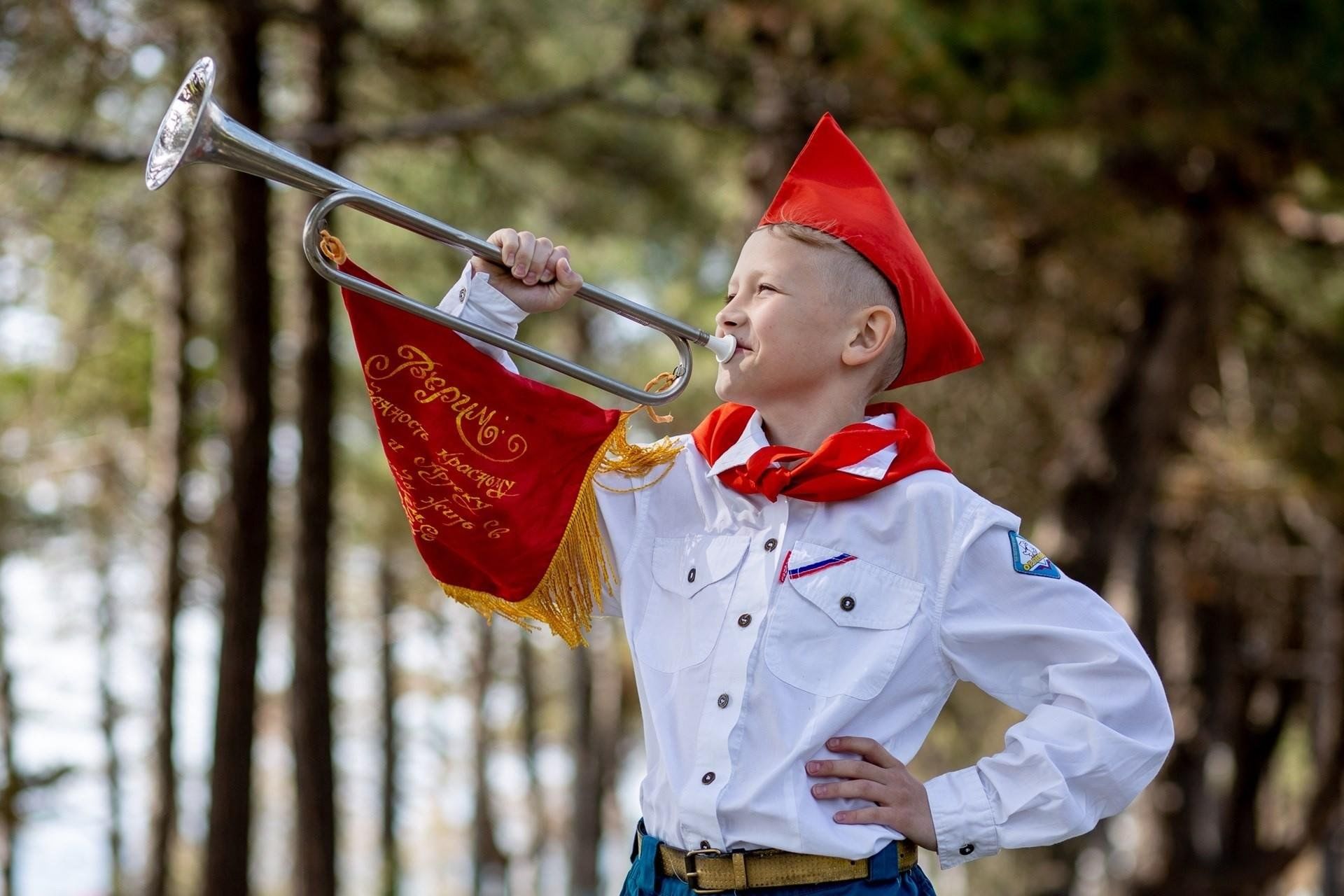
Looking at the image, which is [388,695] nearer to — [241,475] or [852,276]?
[241,475]

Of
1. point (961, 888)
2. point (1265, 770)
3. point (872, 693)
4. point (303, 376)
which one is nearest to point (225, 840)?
point (303, 376)

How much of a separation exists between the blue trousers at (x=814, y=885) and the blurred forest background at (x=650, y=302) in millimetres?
454

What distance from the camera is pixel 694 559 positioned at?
7.76 ft

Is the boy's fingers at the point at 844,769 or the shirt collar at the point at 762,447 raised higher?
the shirt collar at the point at 762,447

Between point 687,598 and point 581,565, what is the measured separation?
0.20 m

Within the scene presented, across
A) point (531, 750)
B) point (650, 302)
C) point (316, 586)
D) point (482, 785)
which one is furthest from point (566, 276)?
point (531, 750)

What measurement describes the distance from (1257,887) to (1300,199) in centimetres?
665

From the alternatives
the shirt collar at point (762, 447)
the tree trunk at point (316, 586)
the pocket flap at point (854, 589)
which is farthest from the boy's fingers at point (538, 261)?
the tree trunk at point (316, 586)

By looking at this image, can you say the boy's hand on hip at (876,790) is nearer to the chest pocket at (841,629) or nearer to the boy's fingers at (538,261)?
the chest pocket at (841,629)

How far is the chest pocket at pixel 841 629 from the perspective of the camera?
220cm

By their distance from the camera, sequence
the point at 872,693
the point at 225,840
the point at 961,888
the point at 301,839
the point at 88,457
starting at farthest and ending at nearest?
the point at 961,888 → the point at 88,457 → the point at 301,839 → the point at 225,840 → the point at 872,693

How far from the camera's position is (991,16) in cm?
607

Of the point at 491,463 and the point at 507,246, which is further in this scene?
the point at 491,463

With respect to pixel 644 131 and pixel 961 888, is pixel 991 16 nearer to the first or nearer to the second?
pixel 644 131
